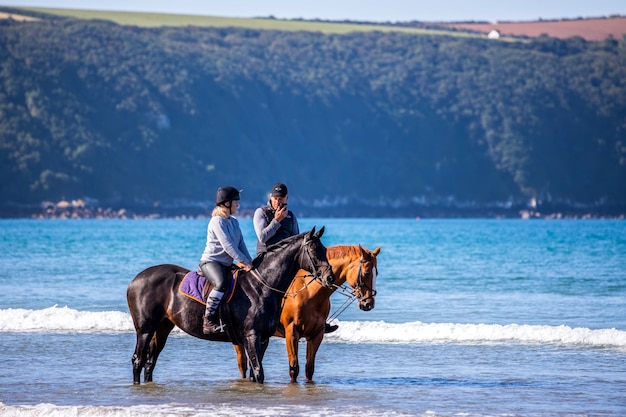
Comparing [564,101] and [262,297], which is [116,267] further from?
[564,101]

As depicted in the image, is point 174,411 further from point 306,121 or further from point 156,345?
point 306,121

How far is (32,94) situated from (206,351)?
135 m

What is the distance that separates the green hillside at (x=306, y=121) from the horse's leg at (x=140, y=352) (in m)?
126

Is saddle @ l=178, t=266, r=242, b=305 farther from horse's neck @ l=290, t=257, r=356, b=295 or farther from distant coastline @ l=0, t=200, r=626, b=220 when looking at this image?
distant coastline @ l=0, t=200, r=626, b=220

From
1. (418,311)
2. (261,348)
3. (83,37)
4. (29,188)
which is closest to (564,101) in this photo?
(83,37)

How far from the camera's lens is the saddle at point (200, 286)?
11.7 m

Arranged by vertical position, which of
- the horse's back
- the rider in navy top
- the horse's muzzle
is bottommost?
the horse's back

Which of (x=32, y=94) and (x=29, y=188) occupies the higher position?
(x=32, y=94)

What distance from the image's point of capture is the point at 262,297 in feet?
38.5

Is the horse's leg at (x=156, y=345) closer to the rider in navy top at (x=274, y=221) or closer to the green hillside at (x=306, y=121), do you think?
the rider in navy top at (x=274, y=221)

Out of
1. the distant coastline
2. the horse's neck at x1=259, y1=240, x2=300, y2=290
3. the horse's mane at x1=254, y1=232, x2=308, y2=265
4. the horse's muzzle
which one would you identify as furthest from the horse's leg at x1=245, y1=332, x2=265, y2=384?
the distant coastline

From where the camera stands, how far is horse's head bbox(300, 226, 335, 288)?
11609 millimetres

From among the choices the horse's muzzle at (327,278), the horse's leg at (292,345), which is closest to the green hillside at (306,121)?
the horse's leg at (292,345)

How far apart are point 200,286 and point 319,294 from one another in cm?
139
